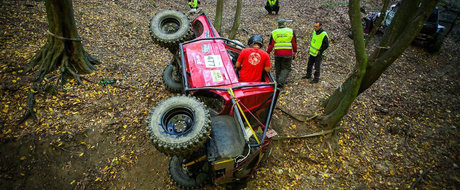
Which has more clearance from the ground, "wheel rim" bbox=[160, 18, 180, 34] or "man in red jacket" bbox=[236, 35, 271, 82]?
"wheel rim" bbox=[160, 18, 180, 34]

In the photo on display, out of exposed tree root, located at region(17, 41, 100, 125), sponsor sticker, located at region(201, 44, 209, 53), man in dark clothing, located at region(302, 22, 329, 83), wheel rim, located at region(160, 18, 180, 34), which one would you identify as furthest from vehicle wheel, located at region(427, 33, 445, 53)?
exposed tree root, located at region(17, 41, 100, 125)

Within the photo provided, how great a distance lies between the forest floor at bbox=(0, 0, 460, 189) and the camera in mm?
4008

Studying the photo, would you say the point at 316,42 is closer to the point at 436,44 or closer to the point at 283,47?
the point at 283,47

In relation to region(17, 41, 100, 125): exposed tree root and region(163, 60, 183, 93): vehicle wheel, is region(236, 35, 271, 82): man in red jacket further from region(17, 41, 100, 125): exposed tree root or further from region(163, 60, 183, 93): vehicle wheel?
region(17, 41, 100, 125): exposed tree root

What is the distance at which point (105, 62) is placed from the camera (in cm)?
638

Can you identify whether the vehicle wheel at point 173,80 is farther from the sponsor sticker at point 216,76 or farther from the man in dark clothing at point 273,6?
the man in dark clothing at point 273,6

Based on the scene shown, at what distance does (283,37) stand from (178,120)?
12.9ft

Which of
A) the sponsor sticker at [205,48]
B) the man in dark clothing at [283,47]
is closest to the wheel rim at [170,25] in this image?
the sponsor sticker at [205,48]

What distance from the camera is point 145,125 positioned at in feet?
16.3

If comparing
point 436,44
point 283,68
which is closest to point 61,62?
point 283,68

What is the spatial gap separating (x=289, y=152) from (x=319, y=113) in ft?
4.49

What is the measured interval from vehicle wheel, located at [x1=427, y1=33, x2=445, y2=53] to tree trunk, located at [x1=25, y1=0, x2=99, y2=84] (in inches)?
508

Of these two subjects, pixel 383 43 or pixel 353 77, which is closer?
pixel 383 43

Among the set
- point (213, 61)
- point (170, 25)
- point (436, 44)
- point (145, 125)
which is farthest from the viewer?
point (436, 44)
